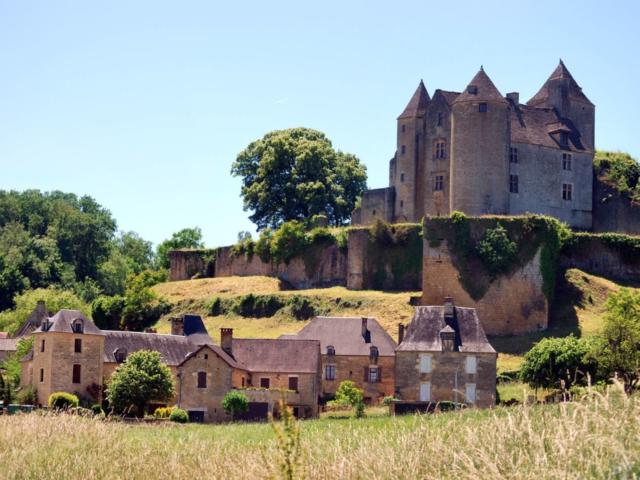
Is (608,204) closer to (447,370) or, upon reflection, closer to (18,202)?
(447,370)

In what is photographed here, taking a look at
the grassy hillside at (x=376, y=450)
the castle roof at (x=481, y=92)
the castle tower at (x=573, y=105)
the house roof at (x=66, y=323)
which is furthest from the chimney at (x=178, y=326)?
the castle tower at (x=573, y=105)

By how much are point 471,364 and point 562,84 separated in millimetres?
24506

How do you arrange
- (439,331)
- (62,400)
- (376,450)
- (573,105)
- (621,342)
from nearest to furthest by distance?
(376,450) → (621,342) → (62,400) → (439,331) → (573,105)

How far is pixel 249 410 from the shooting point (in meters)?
45.2

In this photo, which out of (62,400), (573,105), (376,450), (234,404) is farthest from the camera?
(573,105)

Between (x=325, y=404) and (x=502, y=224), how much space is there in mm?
14063

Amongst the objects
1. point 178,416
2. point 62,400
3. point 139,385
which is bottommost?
point 178,416

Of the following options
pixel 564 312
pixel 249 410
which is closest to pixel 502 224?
pixel 564 312

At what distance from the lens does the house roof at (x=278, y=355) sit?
48.3 metres

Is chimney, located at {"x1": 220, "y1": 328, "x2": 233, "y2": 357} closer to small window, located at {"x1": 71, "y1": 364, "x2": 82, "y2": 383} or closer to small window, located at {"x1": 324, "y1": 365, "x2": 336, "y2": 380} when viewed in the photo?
small window, located at {"x1": 324, "y1": 365, "x2": 336, "y2": 380}

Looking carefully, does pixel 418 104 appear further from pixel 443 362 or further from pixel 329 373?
pixel 443 362

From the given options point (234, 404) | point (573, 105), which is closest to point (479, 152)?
point (573, 105)

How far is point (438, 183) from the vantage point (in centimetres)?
6156

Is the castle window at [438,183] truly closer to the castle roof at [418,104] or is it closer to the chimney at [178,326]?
the castle roof at [418,104]
